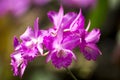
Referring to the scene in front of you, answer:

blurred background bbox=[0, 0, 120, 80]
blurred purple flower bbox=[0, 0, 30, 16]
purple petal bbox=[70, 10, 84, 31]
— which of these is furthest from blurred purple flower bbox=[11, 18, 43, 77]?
blurred purple flower bbox=[0, 0, 30, 16]

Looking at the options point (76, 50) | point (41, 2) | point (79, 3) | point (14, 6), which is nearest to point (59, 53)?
point (76, 50)

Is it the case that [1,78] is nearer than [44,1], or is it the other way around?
[1,78]

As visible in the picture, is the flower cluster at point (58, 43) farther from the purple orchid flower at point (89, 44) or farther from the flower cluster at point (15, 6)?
the flower cluster at point (15, 6)

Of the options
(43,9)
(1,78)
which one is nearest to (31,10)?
(43,9)

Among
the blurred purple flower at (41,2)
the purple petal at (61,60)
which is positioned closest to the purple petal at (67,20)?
the purple petal at (61,60)

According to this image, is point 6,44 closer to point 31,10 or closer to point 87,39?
point 31,10

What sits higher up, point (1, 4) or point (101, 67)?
point (1, 4)
